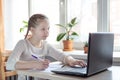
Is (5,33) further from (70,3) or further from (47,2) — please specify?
(70,3)

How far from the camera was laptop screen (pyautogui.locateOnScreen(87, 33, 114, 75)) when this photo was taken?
120 centimetres

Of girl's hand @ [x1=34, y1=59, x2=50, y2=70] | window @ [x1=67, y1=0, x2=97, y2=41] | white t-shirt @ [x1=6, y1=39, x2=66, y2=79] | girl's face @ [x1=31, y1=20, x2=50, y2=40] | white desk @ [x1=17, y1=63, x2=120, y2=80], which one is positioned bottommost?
white desk @ [x1=17, y1=63, x2=120, y2=80]

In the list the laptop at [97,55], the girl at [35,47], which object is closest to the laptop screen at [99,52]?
the laptop at [97,55]

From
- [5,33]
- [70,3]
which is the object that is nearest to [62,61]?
[70,3]

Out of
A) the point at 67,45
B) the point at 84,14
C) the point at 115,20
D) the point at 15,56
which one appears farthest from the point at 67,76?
the point at 84,14

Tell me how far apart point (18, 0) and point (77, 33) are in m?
1.12

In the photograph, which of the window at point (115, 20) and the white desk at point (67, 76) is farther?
the window at point (115, 20)

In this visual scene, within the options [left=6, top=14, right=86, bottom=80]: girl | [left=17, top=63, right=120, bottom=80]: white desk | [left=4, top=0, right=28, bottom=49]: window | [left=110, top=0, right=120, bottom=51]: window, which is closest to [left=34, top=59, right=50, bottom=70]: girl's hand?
[left=17, top=63, right=120, bottom=80]: white desk

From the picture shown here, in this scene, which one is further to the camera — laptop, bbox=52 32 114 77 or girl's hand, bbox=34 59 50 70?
girl's hand, bbox=34 59 50 70

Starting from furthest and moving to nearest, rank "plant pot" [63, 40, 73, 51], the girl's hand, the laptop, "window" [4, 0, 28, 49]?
"window" [4, 0, 28, 49] < "plant pot" [63, 40, 73, 51] < the girl's hand < the laptop

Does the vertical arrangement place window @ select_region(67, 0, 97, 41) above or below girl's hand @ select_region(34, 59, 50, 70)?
above

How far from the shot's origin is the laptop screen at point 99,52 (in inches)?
47.1

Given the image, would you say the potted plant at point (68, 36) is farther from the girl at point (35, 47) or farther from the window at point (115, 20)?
the girl at point (35, 47)

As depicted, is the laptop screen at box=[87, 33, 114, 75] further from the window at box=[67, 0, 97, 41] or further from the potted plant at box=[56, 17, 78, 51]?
the window at box=[67, 0, 97, 41]
